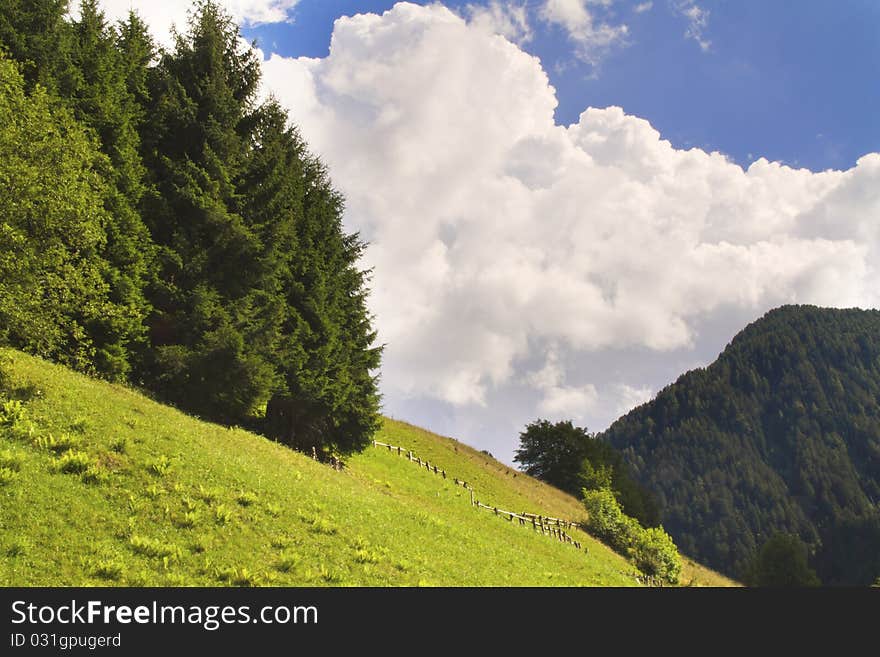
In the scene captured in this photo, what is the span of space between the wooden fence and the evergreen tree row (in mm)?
13156

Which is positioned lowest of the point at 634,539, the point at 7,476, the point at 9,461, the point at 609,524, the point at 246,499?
the point at 634,539

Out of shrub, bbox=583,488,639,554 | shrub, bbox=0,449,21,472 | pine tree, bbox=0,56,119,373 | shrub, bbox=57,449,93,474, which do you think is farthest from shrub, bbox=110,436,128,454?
shrub, bbox=583,488,639,554

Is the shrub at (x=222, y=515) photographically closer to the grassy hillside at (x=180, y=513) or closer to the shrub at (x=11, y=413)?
the grassy hillside at (x=180, y=513)

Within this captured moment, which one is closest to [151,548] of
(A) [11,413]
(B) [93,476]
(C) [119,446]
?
(B) [93,476]

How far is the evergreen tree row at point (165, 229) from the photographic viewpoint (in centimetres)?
1808

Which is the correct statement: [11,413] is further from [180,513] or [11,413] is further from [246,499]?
[246,499]

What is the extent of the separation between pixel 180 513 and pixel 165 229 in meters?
16.3

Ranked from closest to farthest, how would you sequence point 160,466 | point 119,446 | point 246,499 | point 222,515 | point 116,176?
point 222,515, point 160,466, point 246,499, point 119,446, point 116,176

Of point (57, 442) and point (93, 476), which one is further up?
point (57, 442)

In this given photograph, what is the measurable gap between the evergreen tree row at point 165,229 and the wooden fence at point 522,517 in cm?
1316

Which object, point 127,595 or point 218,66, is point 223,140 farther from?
point 127,595

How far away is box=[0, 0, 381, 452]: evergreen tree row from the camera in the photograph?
18.1 metres

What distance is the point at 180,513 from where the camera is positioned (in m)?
14.4

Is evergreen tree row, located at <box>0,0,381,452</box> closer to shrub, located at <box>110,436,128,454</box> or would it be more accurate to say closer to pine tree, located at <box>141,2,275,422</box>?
pine tree, located at <box>141,2,275,422</box>
